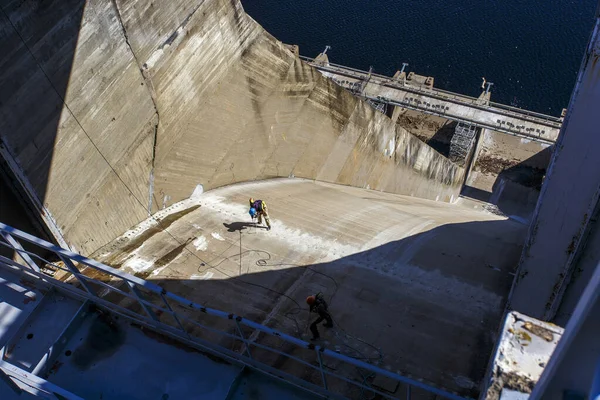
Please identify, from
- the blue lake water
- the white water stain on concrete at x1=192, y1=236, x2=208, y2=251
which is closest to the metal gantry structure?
the blue lake water

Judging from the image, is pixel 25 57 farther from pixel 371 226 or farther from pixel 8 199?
pixel 371 226

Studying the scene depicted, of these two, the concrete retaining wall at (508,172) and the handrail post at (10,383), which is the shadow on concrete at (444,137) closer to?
the concrete retaining wall at (508,172)

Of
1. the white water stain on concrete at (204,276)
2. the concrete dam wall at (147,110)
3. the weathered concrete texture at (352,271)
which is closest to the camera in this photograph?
the weathered concrete texture at (352,271)

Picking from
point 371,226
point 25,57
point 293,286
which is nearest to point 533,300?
point 293,286

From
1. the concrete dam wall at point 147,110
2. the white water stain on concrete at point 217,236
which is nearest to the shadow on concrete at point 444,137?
the concrete dam wall at point 147,110

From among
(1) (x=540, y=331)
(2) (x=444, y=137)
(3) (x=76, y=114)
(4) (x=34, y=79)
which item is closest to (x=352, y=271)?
(3) (x=76, y=114)

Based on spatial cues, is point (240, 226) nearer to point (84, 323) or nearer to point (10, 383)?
point (84, 323)

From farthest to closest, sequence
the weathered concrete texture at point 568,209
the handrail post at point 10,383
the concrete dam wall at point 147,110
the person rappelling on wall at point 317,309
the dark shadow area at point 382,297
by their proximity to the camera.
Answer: the concrete dam wall at point 147,110 < the dark shadow area at point 382,297 < the person rappelling on wall at point 317,309 < the weathered concrete texture at point 568,209 < the handrail post at point 10,383
